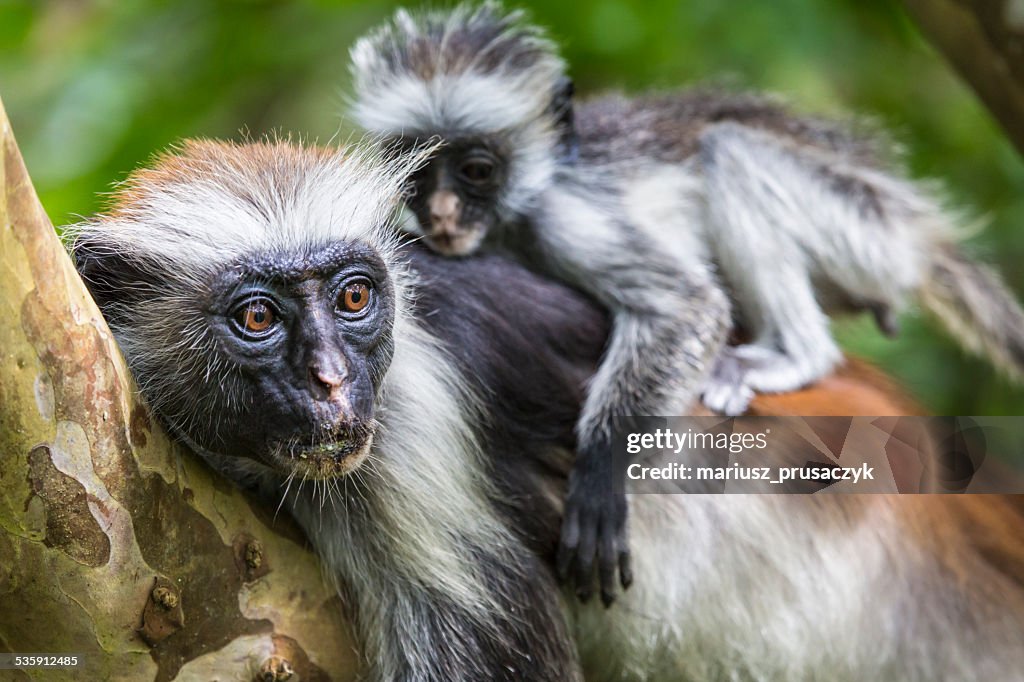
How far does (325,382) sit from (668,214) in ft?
8.43

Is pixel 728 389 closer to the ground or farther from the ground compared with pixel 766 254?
closer to the ground

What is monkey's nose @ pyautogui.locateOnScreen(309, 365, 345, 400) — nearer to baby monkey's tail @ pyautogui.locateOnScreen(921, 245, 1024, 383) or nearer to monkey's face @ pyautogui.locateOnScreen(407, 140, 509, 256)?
monkey's face @ pyautogui.locateOnScreen(407, 140, 509, 256)

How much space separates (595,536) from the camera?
152 inches

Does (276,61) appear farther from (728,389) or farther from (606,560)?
(606,560)

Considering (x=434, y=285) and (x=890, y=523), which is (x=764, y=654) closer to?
(x=890, y=523)

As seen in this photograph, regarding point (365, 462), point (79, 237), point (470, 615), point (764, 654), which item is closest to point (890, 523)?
point (764, 654)

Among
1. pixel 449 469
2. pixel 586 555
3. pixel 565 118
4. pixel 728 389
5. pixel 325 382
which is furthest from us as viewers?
pixel 565 118

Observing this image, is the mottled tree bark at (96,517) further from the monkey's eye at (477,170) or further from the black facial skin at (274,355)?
the monkey's eye at (477,170)

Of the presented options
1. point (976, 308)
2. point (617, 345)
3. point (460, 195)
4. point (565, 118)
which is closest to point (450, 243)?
point (460, 195)

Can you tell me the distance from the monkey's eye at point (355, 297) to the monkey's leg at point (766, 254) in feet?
6.27

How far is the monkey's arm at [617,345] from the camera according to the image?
3869 mm

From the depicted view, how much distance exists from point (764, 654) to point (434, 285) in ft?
6.62

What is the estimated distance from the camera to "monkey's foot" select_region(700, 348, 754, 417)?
439 cm

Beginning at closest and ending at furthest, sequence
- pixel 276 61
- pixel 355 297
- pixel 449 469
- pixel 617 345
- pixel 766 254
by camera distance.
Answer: pixel 355 297
pixel 449 469
pixel 617 345
pixel 766 254
pixel 276 61
